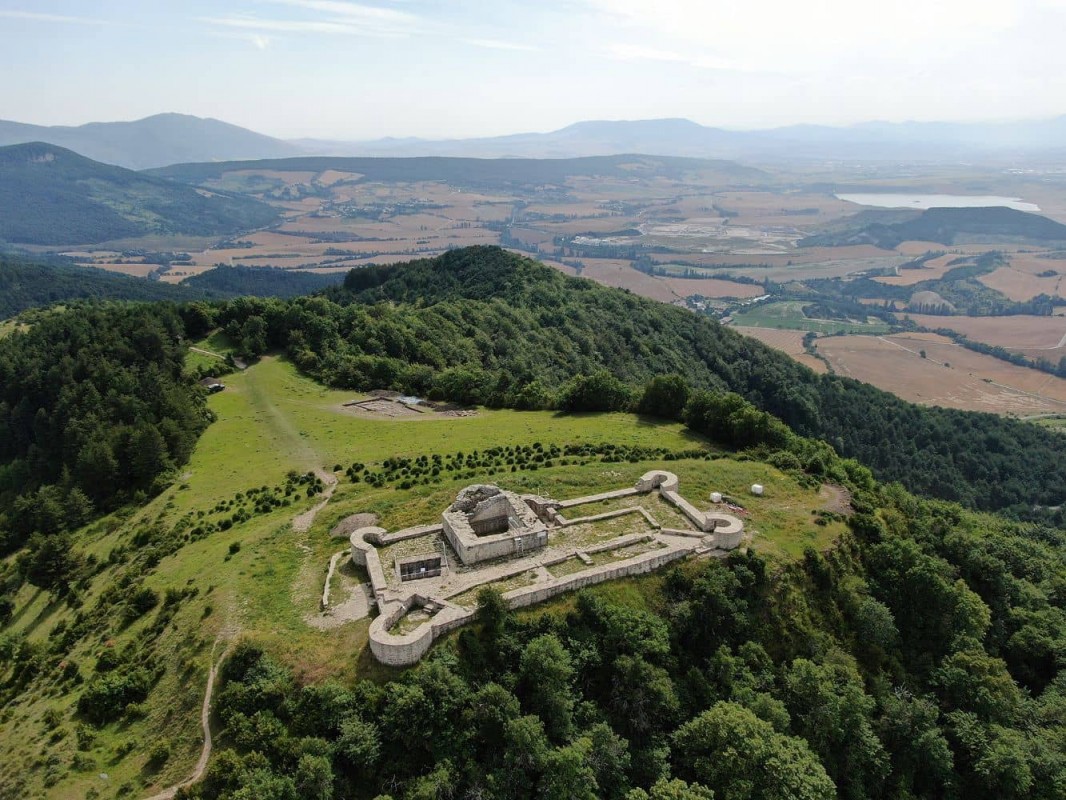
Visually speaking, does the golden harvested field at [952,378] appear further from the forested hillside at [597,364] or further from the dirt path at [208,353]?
the dirt path at [208,353]

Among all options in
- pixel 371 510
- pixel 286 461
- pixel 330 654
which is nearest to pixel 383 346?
pixel 286 461

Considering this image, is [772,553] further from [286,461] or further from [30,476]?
[30,476]

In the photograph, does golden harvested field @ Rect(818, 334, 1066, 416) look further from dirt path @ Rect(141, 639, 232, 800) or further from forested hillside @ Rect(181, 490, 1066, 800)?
dirt path @ Rect(141, 639, 232, 800)

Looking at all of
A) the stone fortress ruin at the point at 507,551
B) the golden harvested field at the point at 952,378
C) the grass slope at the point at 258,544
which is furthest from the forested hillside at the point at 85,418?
the golden harvested field at the point at 952,378

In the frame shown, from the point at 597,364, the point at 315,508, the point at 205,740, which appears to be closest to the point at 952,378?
the point at 597,364

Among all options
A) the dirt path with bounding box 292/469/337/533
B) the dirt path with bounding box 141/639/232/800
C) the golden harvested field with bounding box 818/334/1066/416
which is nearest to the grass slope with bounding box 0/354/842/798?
the dirt path with bounding box 141/639/232/800

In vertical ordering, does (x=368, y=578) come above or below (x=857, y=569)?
above

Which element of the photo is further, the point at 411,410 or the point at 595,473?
the point at 411,410
